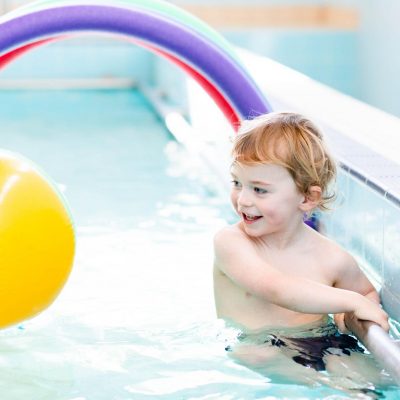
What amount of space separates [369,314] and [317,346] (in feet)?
0.56

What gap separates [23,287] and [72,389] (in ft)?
1.04

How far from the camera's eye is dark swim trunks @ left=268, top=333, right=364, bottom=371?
2463 millimetres

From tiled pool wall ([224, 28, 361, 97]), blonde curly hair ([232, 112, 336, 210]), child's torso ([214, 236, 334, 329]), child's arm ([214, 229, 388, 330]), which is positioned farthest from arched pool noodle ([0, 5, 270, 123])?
tiled pool wall ([224, 28, 361, 97])

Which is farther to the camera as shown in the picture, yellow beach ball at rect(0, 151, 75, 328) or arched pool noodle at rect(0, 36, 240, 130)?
arched pool noodle at rect(0, 36, 240, 130)

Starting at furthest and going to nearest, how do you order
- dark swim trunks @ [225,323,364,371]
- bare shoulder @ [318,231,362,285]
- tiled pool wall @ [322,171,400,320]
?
tiled pool wall @ [322,171,400,320]
bare shoulder @ [318,231,362,285]
dark swim trunks @ [225,323,364,371]

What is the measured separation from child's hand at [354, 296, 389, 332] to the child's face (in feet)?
1.10

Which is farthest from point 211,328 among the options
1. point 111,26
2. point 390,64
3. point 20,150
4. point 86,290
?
point 390,64

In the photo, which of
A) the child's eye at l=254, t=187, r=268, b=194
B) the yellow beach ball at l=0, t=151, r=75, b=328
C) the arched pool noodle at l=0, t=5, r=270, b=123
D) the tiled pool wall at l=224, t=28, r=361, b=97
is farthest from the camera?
the tiled pool wall at l=224, t=28, r=361, b=97

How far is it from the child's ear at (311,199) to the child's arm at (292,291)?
0.21m

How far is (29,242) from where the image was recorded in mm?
2391

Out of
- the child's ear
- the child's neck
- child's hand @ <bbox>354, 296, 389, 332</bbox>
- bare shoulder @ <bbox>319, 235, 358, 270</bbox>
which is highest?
the child's ear

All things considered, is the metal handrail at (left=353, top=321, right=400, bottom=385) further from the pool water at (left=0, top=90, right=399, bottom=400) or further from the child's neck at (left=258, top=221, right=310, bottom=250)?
the child's neck at (left=258, top=221, right=310, bottom=250)

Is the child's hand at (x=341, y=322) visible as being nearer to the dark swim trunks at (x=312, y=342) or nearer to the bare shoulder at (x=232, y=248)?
the dark swim trunks at (x=312, y=342)

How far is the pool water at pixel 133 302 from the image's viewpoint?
2498 millimetres
